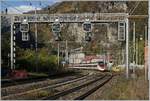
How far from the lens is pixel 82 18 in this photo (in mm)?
51000

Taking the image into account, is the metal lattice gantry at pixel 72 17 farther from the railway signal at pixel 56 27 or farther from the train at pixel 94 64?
the train at pixel 94 64

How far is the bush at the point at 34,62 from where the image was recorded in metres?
60.9

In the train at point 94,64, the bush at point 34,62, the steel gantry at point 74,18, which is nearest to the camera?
the steel gantry at point 74,18

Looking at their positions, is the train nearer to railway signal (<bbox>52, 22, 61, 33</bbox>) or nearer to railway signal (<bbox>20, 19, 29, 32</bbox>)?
railway signal (<bbox>52, 22, 61, 33</bbox>)

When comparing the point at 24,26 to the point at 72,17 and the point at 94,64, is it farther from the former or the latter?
the point at 94,64

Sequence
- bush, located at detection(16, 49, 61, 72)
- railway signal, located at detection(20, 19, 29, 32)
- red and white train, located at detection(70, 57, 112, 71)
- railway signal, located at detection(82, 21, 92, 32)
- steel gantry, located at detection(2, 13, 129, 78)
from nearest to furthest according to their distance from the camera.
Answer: railway signal, located at detection(82, 21, 92, 32)
steel gantry, located at detection(2, 13, 129, 78)
railway signal, located at detection(20, 19, 29, 32)
bush, located at detection(16, 49, 61, 72)
red and white train, located at detection(70, 57, 112, 71)

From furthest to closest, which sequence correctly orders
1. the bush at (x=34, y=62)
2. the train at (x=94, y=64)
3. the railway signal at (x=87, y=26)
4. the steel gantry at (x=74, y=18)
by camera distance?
the train at (x=94, y=64), the bush at (x=34, y=62), the steel gantry at (x=74, y=18), the railway signal at (x=87, y=26)

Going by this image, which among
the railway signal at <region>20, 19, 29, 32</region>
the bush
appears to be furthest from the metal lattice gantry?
the bush

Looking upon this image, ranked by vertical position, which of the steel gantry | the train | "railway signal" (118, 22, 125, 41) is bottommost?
the train

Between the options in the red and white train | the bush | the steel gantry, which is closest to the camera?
the steel gantry

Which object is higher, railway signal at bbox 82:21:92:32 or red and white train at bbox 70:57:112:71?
railway signal at bbox 82:21:92:32

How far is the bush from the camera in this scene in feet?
200

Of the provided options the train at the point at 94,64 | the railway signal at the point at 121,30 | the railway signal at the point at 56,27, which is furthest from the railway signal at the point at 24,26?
the train at the point at 94,64

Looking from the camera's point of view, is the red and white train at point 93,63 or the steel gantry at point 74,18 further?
the red and white train at point 93,63
